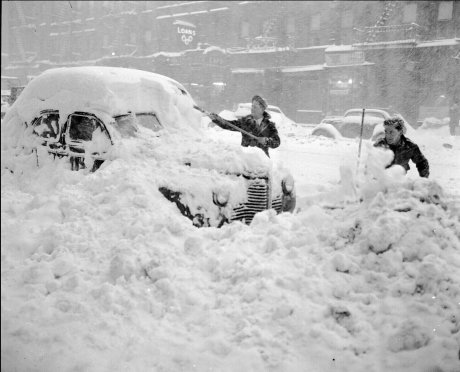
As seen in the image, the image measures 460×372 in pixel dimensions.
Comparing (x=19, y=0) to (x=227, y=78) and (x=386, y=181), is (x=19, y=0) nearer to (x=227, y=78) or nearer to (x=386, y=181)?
(x=386, y=181)

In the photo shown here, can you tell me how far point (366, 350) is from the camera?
2859mm

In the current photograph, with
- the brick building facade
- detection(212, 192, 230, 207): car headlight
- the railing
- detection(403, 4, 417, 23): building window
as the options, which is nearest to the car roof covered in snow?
the brick building facade

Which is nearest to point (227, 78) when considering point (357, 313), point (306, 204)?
point (306, 204)

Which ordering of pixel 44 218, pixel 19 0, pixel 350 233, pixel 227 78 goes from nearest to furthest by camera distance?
pixel 19 0 → pixel 44 218 → pixel 350 233 → pixel 227 78

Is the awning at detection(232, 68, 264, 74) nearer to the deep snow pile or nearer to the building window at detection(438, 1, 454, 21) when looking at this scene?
the building window at detection(438, 1, 454, 21)

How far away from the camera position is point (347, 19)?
18.9 meters

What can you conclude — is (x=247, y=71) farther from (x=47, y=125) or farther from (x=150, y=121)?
(x=47, y=125)

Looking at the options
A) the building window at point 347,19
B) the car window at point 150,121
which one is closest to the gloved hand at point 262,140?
the car window at point 150,121

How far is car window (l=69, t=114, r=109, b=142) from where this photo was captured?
484cm

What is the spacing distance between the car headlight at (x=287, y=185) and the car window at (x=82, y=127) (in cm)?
225

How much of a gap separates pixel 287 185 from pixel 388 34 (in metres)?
17.5

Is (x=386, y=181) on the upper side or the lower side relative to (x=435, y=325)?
upper

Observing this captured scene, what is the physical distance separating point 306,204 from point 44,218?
122 inches

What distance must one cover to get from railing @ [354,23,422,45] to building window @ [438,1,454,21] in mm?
1040
